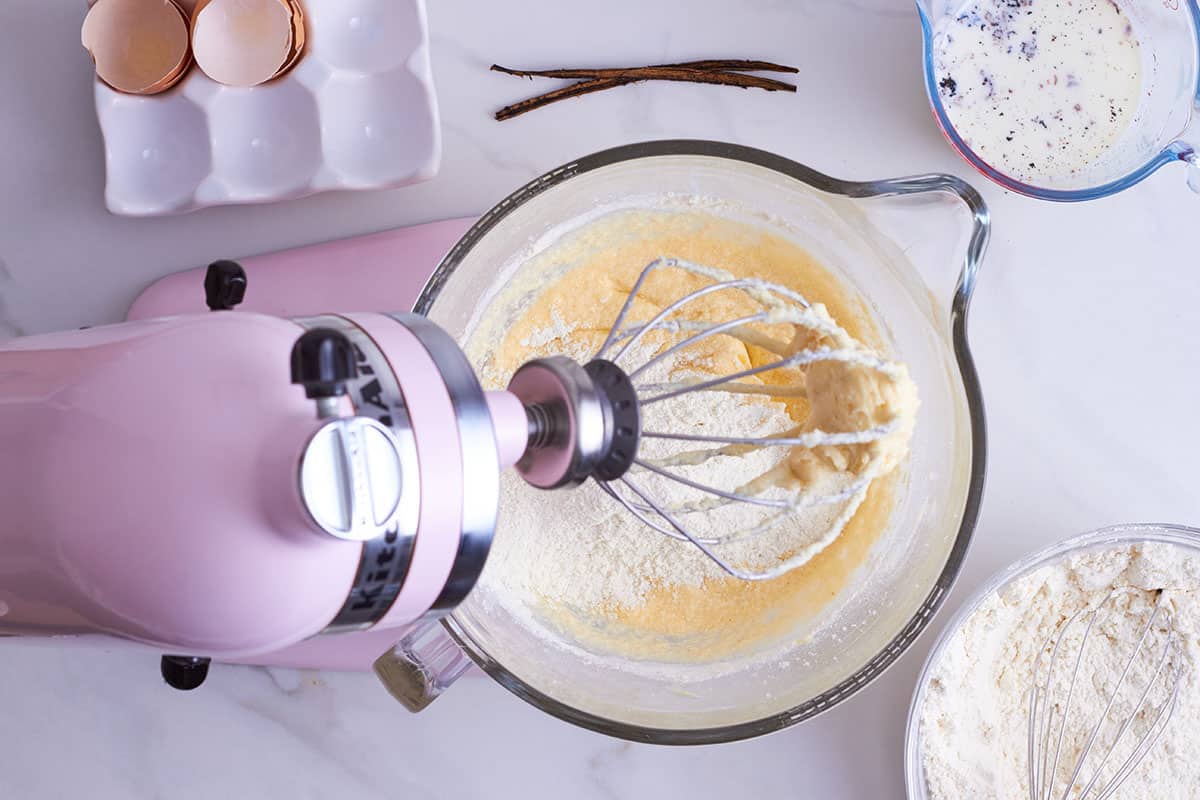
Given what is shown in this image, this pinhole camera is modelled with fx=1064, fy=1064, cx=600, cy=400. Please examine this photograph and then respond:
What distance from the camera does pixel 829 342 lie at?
654 mm

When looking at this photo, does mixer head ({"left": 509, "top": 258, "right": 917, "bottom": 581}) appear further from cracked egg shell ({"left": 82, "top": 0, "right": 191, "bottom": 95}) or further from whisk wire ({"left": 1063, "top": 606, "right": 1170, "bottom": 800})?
cracked egg shell ({"left": 82, "top": 0, "right": 191, "bottom": 95})

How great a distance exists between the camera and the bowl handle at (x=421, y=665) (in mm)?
681

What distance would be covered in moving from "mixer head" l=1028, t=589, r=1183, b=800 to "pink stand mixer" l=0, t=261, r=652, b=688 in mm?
457

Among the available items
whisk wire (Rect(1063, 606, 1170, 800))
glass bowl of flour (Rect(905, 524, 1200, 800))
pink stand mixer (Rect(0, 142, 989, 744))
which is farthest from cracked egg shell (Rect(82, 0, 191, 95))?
Answer: whisk wire (Rect(1063, 606, 1170, 800))

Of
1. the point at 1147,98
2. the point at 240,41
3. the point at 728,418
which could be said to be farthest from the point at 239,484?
the point at 1147,98

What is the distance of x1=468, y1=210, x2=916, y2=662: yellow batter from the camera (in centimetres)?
74

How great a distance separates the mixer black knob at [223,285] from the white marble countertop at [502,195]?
0.29 meters

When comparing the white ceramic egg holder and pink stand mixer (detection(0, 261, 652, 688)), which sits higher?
the white ceramic egg holder

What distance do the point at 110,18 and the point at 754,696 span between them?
27.4 inches

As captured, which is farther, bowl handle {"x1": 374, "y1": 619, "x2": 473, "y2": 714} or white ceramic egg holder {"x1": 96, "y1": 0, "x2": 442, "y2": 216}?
white ceramic egg holder {"x1": 96, "y1": 0, "x2": 442, "y2": 216}

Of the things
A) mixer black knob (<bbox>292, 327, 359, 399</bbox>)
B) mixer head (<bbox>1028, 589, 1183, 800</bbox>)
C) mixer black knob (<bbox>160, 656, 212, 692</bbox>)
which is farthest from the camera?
mixer head (<bbox>1028, 589, 1183, 800</bbox>)

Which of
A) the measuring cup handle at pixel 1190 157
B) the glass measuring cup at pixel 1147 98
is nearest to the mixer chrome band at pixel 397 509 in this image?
the glass measuring cup at pixel 1147 98

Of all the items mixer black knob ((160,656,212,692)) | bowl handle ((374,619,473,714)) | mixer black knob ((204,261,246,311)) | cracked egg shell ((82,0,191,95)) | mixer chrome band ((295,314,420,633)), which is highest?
cracked egg shell ((82,0,191,95))

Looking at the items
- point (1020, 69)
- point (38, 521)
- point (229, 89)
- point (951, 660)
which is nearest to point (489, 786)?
point (951, 660)
